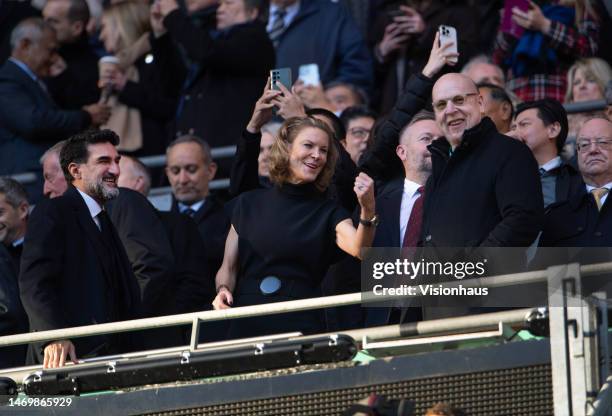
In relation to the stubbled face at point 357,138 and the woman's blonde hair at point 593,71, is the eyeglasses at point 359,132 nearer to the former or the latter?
the stubbled face at point 357,138

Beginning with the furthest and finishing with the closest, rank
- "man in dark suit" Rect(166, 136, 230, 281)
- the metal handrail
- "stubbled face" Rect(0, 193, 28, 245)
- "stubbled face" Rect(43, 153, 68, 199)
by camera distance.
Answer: "man in dark suit" Rect(166, 136, 230, 281) → "stubbled face" Rect(43, 153, 68, 199) → "stubbled face" Rect(0, 193, 28, 245) → the metal handrail

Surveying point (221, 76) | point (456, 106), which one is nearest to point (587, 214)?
point (456, 106)

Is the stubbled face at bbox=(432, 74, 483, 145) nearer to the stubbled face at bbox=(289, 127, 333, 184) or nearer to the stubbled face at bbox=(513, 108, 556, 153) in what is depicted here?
the stubbled face at bbox=(289, 127, 333, 184)

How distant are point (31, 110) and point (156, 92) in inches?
64.5

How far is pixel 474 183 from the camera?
8789 millimetres

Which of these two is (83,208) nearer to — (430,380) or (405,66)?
(430,380)

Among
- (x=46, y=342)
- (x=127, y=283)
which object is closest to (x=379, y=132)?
(x=127, y=283)

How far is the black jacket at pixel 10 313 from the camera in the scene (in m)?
9.66

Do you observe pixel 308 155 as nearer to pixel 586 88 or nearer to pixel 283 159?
pixel 283 159

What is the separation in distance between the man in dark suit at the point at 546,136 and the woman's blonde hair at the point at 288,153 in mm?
1413

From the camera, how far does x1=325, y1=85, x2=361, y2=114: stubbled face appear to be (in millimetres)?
12766

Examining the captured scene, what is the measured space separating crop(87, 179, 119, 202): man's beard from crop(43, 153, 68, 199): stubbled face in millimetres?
1410

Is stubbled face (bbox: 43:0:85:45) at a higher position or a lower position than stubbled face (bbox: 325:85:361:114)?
higher

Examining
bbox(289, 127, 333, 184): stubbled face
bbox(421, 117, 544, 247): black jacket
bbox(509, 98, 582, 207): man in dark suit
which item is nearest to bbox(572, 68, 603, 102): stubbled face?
bbox(509, 98, 582, 207): man in dark suit
